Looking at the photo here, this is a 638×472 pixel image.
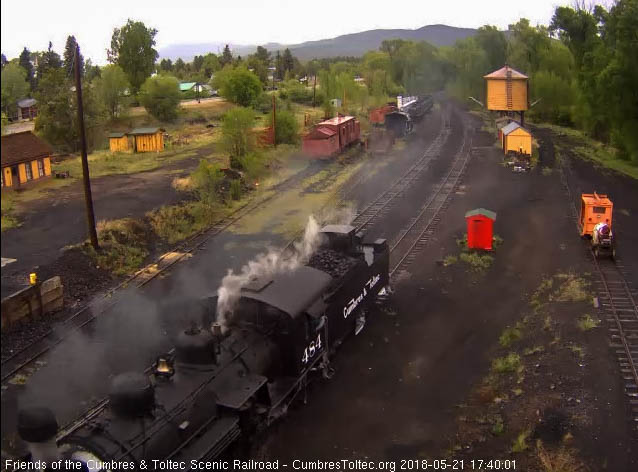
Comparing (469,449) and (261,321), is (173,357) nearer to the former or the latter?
(261,321)

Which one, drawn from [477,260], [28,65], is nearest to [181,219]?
[477,260]

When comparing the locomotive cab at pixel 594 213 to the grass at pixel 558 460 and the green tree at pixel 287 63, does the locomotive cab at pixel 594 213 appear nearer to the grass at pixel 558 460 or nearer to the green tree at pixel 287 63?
the grass at pixel 558 460

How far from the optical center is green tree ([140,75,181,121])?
59.3 meters

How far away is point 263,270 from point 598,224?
554 inches

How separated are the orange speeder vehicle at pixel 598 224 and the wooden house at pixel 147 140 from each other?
31.4 meters

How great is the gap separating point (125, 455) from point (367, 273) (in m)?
8.49

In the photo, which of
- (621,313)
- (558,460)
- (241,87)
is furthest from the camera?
(241,87)

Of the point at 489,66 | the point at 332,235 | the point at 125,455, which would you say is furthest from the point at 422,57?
the point at 125,455

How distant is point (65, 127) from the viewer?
41438 millimetres

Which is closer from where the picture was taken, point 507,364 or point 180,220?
point 507,364

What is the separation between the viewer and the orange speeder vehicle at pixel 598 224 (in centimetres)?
2105

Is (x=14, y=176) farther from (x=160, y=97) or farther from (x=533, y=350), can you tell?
(x=160, y=97)

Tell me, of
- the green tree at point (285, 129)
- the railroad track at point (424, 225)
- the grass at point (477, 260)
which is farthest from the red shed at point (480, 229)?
the green tree at point (285, 129)

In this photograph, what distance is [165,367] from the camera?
930 cm
